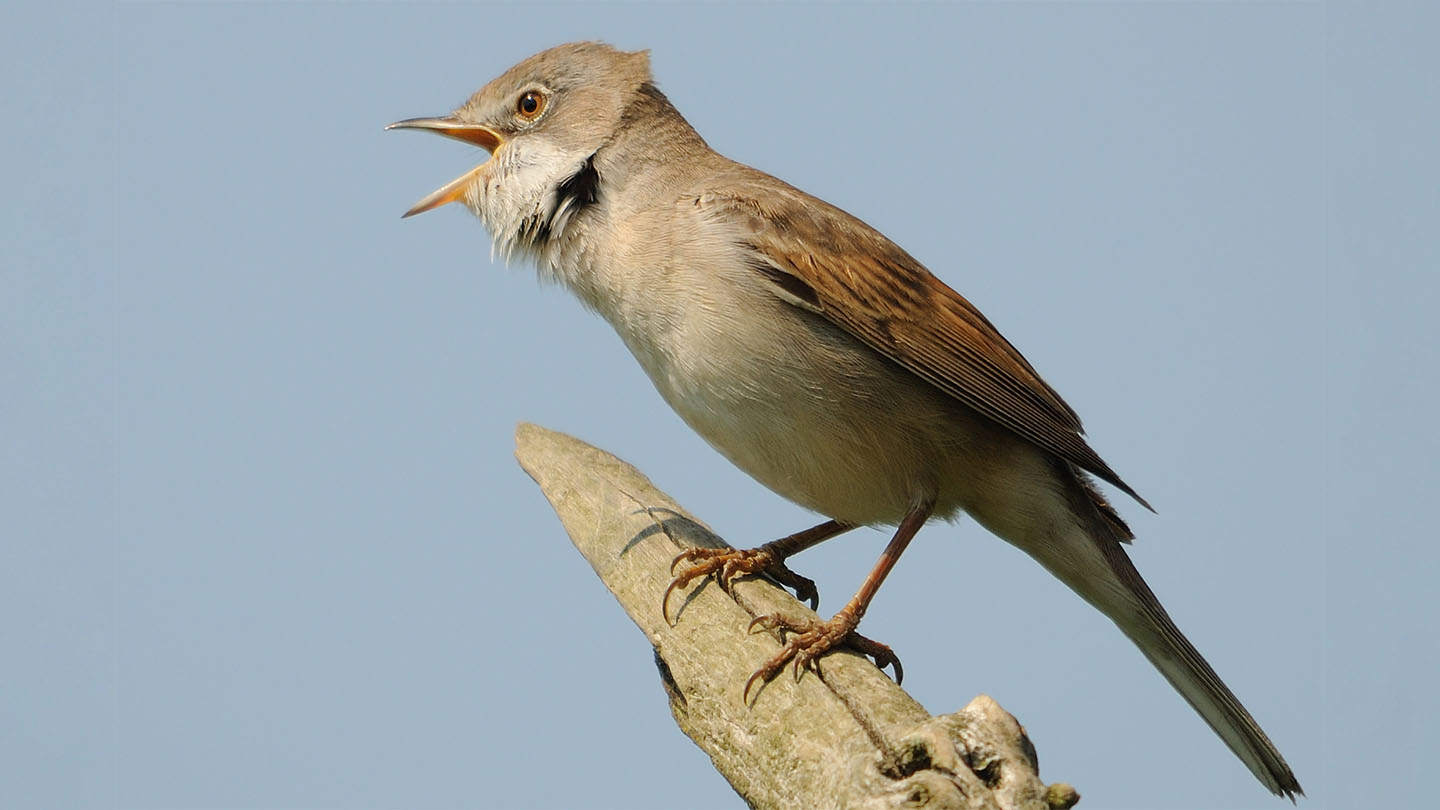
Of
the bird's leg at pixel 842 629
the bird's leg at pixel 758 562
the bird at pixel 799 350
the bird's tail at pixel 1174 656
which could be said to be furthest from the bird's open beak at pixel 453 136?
the bird's tail at pixel 1174 656

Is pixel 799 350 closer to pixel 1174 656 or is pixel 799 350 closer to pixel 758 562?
pixel 758 562

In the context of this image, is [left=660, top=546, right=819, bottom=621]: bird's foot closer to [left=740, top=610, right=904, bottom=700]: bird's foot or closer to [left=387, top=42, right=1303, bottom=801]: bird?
[left=387, top=42, right=1303, bottom=801]: bird

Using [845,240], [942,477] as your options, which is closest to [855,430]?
[942,477]

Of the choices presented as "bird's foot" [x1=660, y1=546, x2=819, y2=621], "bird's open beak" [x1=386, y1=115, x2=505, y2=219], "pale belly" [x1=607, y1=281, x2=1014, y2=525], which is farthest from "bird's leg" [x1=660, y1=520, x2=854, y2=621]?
"bird's open beak" [x1=386, y1=115, x2=505, y2=219]

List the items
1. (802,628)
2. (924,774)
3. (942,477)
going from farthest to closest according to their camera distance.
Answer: (942,477) < (802,628) < (924,774)

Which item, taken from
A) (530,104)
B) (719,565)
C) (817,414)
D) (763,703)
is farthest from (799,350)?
(530,104)

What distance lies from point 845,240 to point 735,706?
1.82m

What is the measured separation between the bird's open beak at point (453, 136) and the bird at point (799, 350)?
0.04 ft

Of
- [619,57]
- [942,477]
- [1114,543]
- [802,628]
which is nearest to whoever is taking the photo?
[802,628]

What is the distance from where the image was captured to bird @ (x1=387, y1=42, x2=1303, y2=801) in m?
4.30

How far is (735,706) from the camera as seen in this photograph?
11.9ft

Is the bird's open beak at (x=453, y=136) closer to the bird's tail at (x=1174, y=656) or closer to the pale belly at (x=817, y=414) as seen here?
the pale belly at (x=817, y=414)

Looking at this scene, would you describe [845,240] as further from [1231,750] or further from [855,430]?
[1231,750]

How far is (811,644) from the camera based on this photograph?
3.74 m
